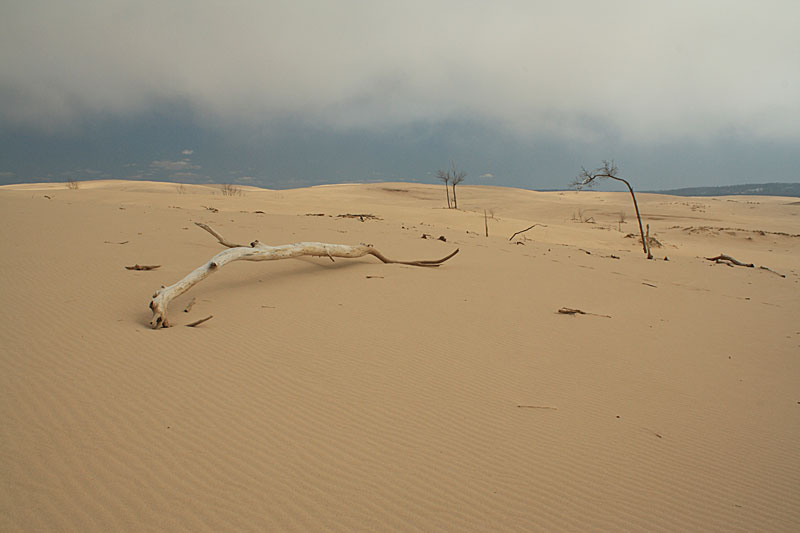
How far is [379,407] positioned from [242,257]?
3024mm

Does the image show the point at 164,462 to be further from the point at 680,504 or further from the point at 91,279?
the point at 91,279

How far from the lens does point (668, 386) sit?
316 cm

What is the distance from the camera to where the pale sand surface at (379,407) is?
5.90 feet

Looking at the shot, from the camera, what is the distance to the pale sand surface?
1.80 meters

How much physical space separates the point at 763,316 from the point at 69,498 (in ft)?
24.6

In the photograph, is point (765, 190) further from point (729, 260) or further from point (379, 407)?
point (379, 407)

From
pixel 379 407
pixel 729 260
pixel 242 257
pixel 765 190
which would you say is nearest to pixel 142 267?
pixel 242 257

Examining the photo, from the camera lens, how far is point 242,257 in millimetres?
4816

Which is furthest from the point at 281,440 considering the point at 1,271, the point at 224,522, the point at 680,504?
the point at 1,271

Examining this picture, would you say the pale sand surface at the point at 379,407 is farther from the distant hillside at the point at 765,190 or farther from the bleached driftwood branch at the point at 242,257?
the distant hillside at the point at 765,190

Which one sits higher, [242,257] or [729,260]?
[242,257]

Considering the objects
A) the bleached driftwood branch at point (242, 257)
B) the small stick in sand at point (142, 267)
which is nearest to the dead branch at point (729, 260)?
the bleached driftwood branch at point (242, 257)

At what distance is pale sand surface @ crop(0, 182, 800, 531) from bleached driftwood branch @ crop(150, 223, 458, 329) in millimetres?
216

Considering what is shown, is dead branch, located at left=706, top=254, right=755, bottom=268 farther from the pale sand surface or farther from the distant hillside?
the distant hillside
